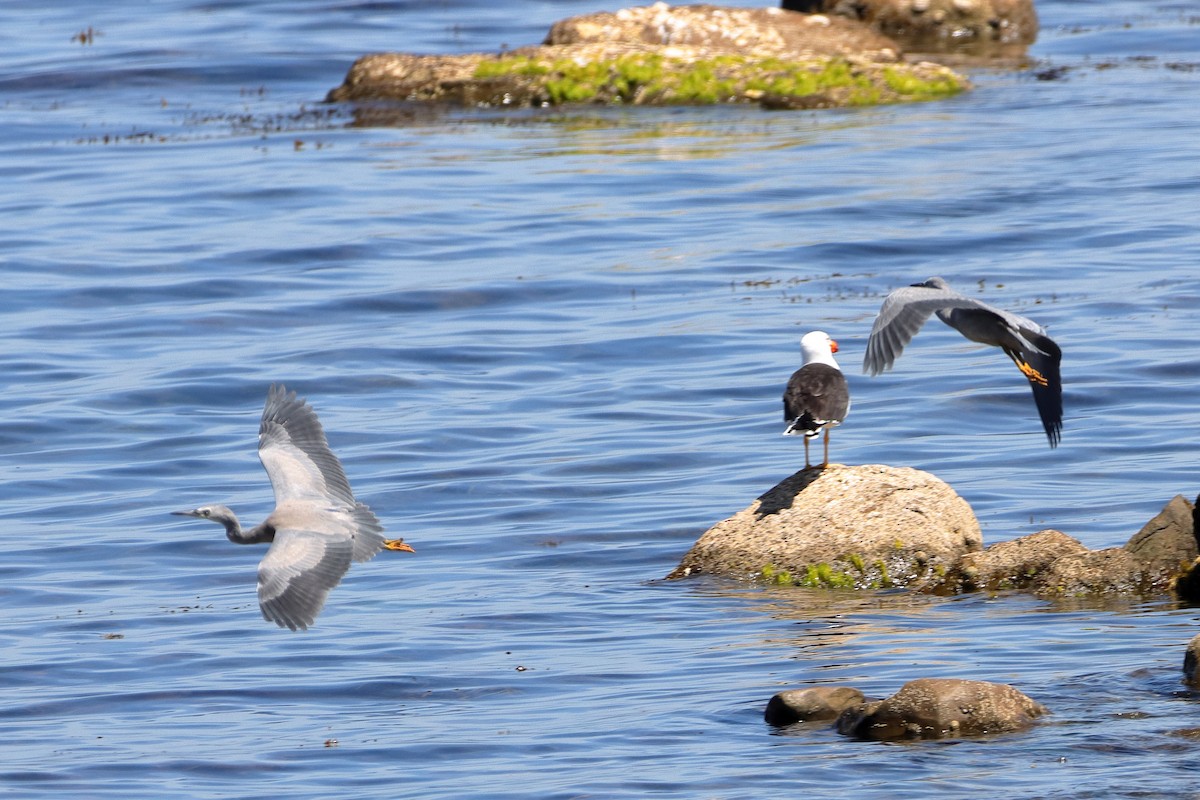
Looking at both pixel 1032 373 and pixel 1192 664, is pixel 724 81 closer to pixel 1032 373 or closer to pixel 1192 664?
pixel 1032 373

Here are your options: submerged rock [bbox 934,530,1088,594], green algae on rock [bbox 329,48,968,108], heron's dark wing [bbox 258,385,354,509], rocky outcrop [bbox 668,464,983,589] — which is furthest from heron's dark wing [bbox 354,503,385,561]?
green algae on rock [bbox 329,48,968,108]

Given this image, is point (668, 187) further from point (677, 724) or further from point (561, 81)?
point (677, 724)

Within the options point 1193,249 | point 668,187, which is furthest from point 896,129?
point 1193,249

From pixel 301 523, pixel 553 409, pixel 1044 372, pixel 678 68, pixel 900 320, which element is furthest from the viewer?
pixel 678 68

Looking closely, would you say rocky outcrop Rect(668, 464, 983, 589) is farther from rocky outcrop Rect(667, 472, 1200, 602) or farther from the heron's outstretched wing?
the heron's outstretched wing

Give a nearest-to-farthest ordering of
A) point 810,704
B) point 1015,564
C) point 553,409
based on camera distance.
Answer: point 810,704 → point 1015,564 → point 553,409

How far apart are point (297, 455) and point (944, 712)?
318 centimetres

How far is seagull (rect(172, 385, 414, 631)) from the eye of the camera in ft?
26.0

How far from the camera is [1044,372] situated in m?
12.0

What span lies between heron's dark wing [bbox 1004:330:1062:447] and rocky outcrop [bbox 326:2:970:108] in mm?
18171

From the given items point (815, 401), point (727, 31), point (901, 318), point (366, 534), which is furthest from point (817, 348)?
point (727, 31)

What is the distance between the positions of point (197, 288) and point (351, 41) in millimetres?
16768

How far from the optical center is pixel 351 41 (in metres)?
37.8

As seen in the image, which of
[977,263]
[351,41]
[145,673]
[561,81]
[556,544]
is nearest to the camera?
[145,673]
